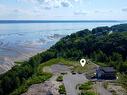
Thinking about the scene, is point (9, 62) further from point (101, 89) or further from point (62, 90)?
point (101, 89)

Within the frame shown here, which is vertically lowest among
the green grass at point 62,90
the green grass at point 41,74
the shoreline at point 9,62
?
the shoreline at point 9,62

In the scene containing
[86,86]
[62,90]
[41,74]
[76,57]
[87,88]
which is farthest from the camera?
[76,57]

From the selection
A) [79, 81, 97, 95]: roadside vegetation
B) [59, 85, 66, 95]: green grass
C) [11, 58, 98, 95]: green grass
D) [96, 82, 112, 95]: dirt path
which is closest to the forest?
[11, 58, 98, 95]: green grass

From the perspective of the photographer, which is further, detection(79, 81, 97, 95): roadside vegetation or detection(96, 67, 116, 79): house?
detection(96, 67, 116, 79): house

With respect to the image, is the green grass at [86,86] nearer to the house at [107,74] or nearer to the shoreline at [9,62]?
the house at [107,74]

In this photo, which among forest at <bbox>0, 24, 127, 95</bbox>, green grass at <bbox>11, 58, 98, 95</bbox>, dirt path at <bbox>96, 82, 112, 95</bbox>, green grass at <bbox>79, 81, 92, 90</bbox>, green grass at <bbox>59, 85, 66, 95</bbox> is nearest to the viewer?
dirt path at <bbox>96, 82, 112, 95</bbox>

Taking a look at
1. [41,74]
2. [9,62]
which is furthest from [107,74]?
[9,62]

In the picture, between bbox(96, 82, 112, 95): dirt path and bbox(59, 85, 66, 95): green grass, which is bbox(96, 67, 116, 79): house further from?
bbox(59, 85, 66, 95): green grass

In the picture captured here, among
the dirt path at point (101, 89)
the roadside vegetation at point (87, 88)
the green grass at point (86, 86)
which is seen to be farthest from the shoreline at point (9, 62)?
the dirt path at point (101, 89)

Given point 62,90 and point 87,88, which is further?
point 87,88

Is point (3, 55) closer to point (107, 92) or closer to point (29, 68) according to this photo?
point (29, 68)

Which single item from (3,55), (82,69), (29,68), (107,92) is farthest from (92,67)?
(3,55)

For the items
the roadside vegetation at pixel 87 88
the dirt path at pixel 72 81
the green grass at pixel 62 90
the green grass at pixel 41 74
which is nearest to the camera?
the roadside vegetation at pixel 87 88
